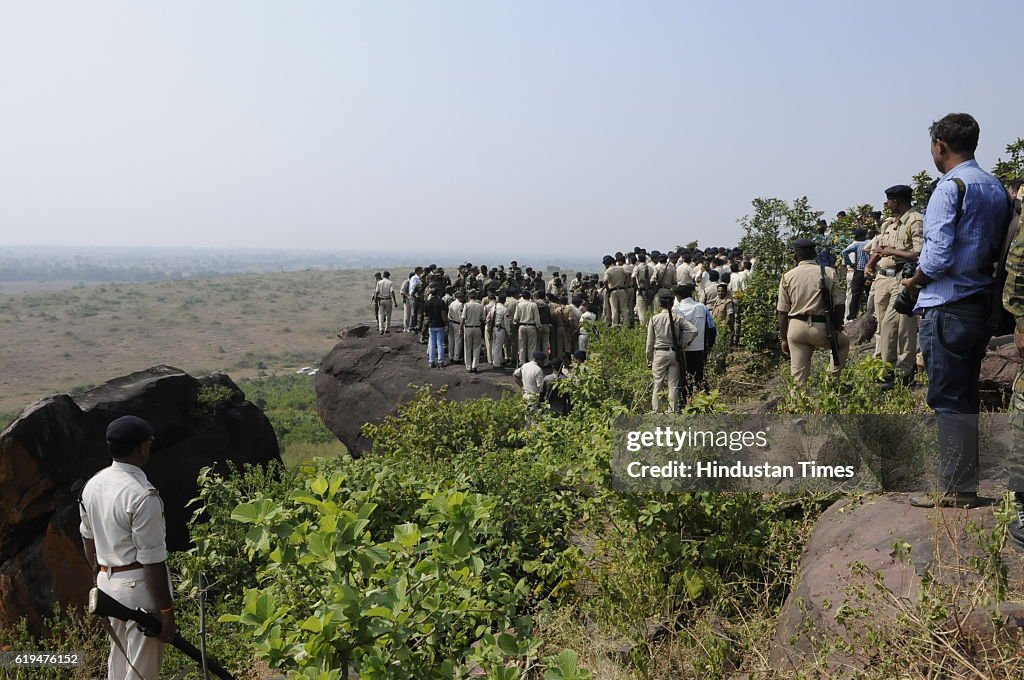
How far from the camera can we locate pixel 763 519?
195 inches

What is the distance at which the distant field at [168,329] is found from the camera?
59.9 m

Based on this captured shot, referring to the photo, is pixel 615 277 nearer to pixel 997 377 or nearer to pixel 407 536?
pixel 997 377

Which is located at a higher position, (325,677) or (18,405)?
(325,677)

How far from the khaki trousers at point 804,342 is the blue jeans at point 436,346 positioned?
461 inches

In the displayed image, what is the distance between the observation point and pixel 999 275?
402 cm

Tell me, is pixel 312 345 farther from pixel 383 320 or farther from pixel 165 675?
pixel 165 675

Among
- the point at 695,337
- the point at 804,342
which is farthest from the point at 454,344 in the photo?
the point at 804,342

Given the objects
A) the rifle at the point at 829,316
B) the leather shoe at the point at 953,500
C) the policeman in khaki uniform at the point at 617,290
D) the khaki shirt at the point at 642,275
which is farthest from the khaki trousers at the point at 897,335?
the policeman in khaki uniform at the point at 617,290

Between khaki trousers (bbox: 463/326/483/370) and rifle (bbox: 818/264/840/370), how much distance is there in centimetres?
1081

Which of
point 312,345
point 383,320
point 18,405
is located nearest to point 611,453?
point 383,320

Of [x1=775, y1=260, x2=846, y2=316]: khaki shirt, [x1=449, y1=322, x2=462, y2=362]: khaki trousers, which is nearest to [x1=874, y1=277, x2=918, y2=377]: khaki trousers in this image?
[x1=775, y1=260, x2=846, y2=316]: khaki shirt

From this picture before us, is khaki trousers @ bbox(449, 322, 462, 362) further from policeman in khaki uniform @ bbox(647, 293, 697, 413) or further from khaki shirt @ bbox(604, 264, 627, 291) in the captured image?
policeman in khaki uniform @ bbox(647, 293, 697, 413)

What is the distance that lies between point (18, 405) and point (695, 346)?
163ft

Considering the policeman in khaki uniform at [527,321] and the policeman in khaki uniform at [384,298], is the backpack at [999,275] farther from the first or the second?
the policeman in khaki uniform at [384,298]
